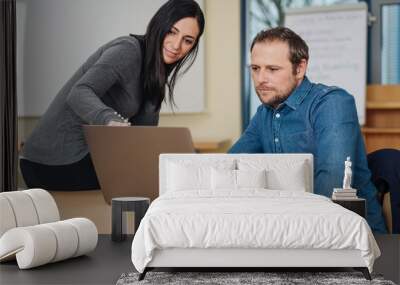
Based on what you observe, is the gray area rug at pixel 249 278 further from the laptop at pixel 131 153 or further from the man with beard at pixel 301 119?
the laptop at pixel 131 153

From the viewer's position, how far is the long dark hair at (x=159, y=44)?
20.0 ft

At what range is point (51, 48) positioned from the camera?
6.29m

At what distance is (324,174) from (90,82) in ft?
7.37

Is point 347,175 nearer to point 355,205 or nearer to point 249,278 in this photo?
point 355,205

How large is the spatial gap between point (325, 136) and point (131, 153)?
1.67m

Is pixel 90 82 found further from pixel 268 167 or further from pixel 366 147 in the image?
pixel 366 147

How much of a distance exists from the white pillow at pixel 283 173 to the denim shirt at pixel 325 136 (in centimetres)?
43

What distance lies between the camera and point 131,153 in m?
5.94

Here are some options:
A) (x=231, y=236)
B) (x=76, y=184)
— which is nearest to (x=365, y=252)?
(x=231, y=236)

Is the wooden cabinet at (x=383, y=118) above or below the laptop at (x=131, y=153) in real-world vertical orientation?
above

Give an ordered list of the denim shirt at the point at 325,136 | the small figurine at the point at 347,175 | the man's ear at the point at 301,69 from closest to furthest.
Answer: the small figurine at the point at 347,175 < the denim shirt at the point at 325,136 < the man's ear at the point at 301,69

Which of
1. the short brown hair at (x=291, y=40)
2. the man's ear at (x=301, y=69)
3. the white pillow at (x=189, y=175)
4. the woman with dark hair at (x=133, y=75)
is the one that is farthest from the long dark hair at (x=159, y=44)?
the white pillow at (x=189, y=175)

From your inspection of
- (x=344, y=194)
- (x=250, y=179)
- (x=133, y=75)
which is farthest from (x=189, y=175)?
(x=133, y=75)

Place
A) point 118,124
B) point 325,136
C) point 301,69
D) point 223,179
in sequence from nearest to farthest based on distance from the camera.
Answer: point 223,179, point 325,136, point 301,69, point 118,124
